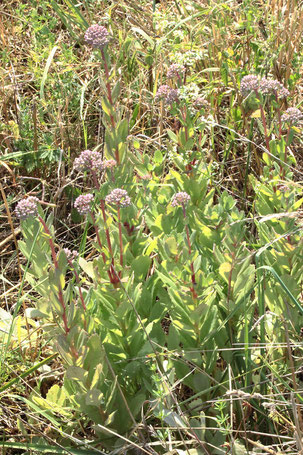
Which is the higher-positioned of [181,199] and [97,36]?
[97,36]

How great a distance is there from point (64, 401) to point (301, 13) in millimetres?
2472

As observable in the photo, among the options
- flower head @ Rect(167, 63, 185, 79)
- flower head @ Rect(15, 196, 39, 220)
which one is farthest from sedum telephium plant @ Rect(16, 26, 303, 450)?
flower head @ Rect(167, 63, 185, 79)

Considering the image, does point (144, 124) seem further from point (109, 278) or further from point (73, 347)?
point (73, 347)

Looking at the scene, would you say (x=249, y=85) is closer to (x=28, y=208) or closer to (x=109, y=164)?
(x=109, y=164)

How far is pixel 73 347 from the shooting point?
1.63 m

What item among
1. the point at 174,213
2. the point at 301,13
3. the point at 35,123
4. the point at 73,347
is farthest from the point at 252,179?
the point at 301,13

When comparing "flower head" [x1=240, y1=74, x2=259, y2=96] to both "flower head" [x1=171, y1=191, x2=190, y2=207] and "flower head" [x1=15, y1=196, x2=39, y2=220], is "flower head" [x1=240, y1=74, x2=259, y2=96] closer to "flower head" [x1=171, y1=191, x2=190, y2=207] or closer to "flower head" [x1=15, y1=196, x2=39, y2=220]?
"flower head" [x1=171, y1=191, x2=190, y2=207]

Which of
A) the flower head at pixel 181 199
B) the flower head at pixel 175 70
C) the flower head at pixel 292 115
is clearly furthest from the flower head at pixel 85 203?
the flower head at pixel 292 115

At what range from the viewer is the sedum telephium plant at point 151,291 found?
1.64 m

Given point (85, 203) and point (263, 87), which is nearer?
point (85, 203)

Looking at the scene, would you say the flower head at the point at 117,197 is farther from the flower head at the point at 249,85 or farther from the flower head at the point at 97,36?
the flower head at the point at 249,85

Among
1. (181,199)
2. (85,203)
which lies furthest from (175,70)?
(85,203)

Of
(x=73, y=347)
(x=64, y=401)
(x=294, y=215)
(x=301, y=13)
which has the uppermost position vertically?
(x=301, y=13)

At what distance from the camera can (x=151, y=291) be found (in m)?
1.95
